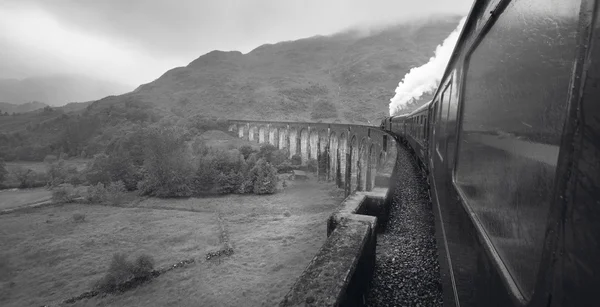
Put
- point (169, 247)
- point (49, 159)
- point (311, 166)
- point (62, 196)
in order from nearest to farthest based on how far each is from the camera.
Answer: point (169, 247)
point (62, 196)
point (311, 166)
point (49, 159)

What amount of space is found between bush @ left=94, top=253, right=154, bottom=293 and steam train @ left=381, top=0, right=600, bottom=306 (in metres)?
13.7

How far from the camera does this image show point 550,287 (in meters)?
0.66

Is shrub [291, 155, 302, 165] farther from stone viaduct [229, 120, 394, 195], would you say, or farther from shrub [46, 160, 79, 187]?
shrub [46, 160, 79, 187]

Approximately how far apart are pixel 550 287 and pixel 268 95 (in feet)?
290

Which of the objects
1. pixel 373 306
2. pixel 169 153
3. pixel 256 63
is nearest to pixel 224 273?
pixel 373 306

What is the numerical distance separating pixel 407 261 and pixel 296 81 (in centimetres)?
10280

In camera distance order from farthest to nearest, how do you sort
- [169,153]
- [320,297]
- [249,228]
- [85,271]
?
[169,153] < [249,228] < [85,271] < [320,297]

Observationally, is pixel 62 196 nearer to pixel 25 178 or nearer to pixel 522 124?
pixel 25 178

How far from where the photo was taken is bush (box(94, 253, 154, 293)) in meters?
11.8

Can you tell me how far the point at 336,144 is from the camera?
31.5 m

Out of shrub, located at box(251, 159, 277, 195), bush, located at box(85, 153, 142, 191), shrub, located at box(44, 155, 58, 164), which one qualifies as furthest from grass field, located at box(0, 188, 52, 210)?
shrub, located at box(251, 159, 277, 195)

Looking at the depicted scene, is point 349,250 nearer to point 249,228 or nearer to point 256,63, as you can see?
point 249,228

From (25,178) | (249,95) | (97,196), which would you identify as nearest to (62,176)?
(25,178)

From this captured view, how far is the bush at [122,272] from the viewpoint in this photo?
11.8 metres
